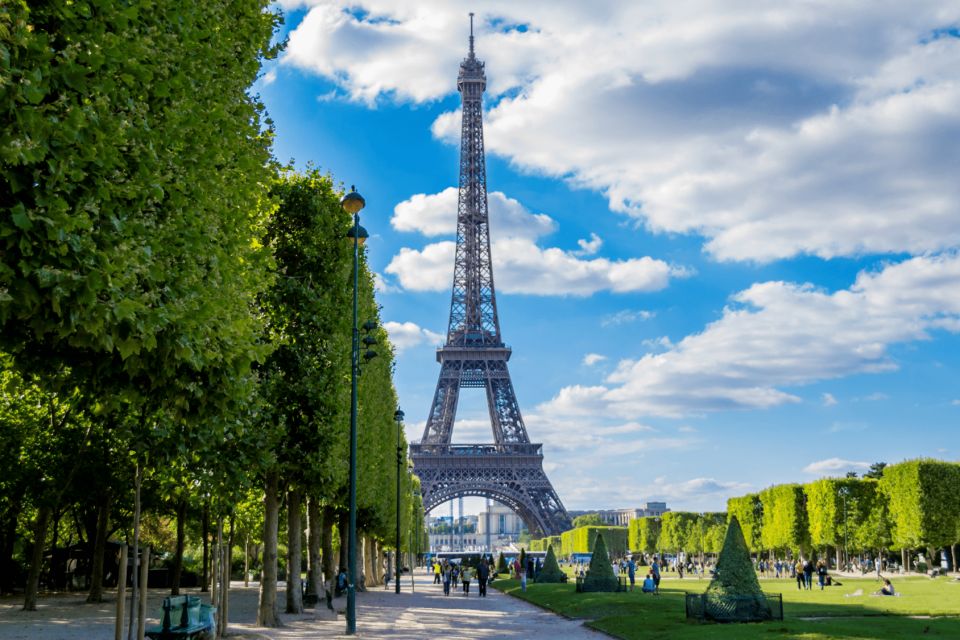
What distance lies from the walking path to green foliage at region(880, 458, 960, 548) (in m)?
35.8

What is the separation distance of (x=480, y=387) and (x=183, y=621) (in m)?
96.4

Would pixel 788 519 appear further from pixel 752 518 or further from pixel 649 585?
pixel 649 585

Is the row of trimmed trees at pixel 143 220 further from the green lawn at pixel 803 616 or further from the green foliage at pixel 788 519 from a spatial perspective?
the green foliage at pixel 788 519

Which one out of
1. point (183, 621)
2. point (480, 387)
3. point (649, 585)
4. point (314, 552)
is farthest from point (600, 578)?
point (480, 387)

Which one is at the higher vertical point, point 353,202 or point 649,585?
point 353,202

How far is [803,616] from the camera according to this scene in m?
28.9

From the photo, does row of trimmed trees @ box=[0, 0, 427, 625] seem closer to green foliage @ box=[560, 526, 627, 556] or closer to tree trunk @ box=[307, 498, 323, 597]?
tree trunk @ box=[307, 498, 323, 597]

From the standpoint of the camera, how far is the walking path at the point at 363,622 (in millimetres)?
24719

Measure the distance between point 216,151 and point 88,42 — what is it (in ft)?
13.3

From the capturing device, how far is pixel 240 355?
13664 mm

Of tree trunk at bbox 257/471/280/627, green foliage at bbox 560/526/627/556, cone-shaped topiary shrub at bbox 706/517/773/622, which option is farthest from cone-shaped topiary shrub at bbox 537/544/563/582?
green foliage at bbox 560/526/627/556

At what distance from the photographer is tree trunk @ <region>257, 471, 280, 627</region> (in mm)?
26469

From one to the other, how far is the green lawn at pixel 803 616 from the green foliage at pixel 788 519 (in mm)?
34667

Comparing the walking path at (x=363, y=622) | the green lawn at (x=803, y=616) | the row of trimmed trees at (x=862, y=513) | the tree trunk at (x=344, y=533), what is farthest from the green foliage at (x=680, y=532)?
the walking path at (x=363, y=622)
